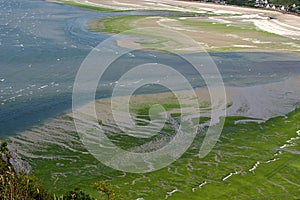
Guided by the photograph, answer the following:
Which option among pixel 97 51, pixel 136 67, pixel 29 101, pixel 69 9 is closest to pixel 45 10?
pixel 69 9

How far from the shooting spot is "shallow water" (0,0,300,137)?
32719 millimetres

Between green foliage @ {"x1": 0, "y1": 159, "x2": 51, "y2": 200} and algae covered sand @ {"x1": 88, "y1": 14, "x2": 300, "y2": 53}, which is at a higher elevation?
green foliage @ {"x1": 0, "y1": 159, "x2": 51, "y2": 200}

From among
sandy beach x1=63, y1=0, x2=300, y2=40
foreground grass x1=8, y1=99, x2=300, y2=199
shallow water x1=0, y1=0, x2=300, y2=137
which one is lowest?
foreground grass x1=8, y1=99, x2=300, y2=199

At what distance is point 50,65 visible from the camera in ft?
142

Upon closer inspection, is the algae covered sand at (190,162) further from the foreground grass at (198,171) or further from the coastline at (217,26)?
the coastline at (217,26)

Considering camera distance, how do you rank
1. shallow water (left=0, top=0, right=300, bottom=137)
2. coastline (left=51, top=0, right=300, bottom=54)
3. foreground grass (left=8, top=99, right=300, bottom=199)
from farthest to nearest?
coastline (left=51, top=0, right=300, bottom=54) → shallow water (left=0, top=0, right=300, bottom=137) → foreground grass (left=8, top=99, right=300, bottom=199)

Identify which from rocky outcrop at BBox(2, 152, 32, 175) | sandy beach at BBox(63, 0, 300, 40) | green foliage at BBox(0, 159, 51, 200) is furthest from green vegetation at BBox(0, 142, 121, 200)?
sandy beach at BBox(63, 0, 300, 40)

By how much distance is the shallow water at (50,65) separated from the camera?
3272 cm

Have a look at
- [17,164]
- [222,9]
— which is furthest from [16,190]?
[222,9]

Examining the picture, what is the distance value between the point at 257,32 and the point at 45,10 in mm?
38495

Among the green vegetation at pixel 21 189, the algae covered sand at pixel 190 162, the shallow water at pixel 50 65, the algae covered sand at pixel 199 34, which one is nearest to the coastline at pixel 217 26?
the algae covered sand at pixel 199 34

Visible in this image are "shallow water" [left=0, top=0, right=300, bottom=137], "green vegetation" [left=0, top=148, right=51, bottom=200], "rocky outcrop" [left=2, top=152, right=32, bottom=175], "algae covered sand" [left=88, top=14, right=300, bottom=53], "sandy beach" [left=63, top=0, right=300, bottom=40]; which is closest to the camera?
"green vegetation" [left=0, top=148, right=51, bottom=200]

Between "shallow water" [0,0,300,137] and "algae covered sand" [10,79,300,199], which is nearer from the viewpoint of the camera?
"algae covered sand" [10,79,300,199]

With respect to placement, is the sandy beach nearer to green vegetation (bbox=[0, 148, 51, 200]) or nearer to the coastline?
the coastline
